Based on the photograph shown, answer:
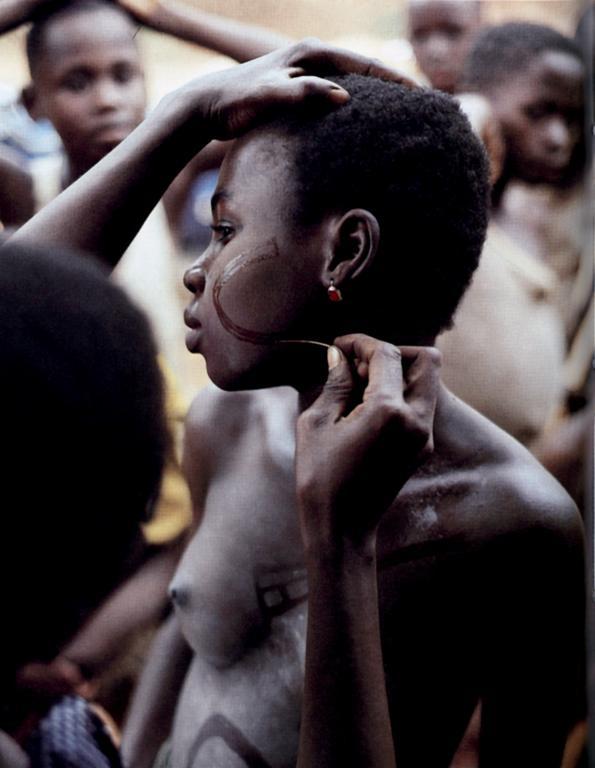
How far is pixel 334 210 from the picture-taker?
42.2 inches

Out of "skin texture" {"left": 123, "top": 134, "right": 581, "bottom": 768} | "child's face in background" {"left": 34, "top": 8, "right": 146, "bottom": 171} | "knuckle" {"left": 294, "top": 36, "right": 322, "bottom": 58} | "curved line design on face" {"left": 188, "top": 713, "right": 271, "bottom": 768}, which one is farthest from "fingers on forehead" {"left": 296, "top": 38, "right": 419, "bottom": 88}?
"curved line design on face" {"left": 188, "top": 713, "right": 271, "bottom": 768}

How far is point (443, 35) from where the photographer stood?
1.29 m

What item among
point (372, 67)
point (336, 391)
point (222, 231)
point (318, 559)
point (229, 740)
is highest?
point (372, 67)

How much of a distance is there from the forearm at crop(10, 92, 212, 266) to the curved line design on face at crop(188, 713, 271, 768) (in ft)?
1.73

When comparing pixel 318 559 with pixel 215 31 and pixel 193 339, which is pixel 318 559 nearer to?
pixel 193 339

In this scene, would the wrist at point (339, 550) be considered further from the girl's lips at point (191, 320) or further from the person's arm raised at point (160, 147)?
the person's arm raised at point (160, 147)

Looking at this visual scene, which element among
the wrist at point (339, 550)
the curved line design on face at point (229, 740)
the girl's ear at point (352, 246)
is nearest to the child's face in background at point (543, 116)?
the girl's ear at point (352, 246)

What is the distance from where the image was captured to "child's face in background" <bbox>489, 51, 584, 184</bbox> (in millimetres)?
1291

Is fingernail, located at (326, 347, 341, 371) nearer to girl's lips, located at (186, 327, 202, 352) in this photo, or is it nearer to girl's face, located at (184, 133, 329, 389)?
girl's face, located at (184, 133, 329, 389)

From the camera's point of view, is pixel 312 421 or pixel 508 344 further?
pixel 508 344

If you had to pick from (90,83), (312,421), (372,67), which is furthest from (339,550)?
(90,83)

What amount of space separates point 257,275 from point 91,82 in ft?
1.07

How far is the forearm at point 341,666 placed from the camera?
3.23 ft

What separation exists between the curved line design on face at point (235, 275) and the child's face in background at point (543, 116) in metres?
0.42
